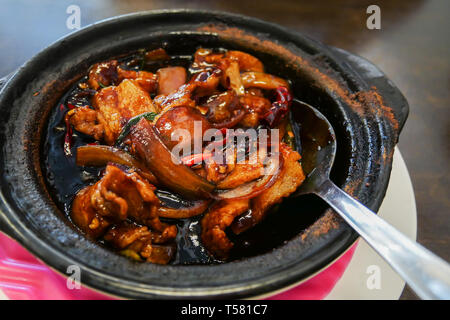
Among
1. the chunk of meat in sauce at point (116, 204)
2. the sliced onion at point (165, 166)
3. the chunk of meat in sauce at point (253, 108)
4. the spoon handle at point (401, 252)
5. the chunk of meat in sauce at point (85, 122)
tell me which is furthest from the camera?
the chunk of meat in sauce at point (253, 108)

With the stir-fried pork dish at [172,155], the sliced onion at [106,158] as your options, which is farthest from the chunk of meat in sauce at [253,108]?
the sliced onion at [106,158]

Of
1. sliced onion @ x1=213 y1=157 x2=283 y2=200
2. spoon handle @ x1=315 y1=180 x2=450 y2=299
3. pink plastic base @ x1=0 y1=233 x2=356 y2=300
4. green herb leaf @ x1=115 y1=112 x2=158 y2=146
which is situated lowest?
pink plastic base @ x1=0 y1=233 x2=356 y2=300

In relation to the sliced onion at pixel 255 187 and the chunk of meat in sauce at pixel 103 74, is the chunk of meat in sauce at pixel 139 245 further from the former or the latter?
the chunk of meat in sauce at pixel 103 74

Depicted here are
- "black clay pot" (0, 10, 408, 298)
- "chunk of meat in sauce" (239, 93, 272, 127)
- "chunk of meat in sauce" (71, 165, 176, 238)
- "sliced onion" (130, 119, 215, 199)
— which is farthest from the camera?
"chunk of meat in sauce" (239, 93, 272, 127)

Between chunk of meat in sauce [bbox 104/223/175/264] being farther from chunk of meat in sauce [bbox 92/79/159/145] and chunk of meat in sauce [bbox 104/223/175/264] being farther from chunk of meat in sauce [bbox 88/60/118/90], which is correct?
chunk of meat in sauce [bbox 88/60/118/90]

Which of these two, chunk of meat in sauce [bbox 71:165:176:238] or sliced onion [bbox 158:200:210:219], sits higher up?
chunk of meat in sauce [bbox 71:165:176:238]

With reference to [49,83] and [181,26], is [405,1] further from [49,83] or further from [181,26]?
[49,83]

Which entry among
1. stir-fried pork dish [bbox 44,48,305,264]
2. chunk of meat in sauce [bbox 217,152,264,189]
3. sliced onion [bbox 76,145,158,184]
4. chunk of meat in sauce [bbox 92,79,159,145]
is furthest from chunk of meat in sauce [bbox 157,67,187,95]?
chunk of meat in sauce [bbox 217,152,264,189]
